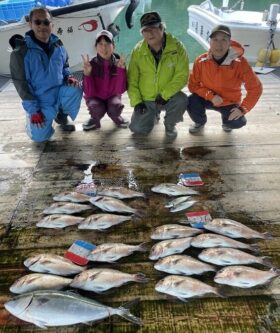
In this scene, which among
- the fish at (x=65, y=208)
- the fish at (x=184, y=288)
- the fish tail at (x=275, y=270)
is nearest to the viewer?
the fish at (x=184, y=288)

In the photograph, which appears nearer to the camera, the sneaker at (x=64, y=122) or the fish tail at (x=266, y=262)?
the fish tail at (x=266, y=262)

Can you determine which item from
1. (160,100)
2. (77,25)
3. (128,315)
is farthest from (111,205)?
(77,25)

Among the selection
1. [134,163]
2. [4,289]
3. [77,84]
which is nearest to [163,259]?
[4,289]

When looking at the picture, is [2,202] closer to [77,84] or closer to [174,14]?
[77,84]

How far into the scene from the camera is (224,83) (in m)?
3.36

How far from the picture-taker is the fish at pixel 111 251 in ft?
6.34

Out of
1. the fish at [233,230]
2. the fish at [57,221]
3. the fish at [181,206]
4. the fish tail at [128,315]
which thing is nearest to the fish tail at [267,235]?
the fish at [233,230]

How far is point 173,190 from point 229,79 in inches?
58.6

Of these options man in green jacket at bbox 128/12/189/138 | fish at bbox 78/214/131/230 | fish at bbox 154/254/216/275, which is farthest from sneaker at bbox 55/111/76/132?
fish at bbox 154/254/216/275

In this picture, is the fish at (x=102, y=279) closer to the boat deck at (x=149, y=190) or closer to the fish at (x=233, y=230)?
the boat deck at (x=149, y=190)

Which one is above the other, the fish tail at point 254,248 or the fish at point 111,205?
the fish at point 111,205

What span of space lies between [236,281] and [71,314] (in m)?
0.88

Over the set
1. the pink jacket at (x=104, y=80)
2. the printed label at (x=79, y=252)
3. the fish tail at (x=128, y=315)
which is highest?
the pink jacket at (x=104, y=80)

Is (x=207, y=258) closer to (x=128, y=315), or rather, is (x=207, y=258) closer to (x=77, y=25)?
(x=128, y=315)
